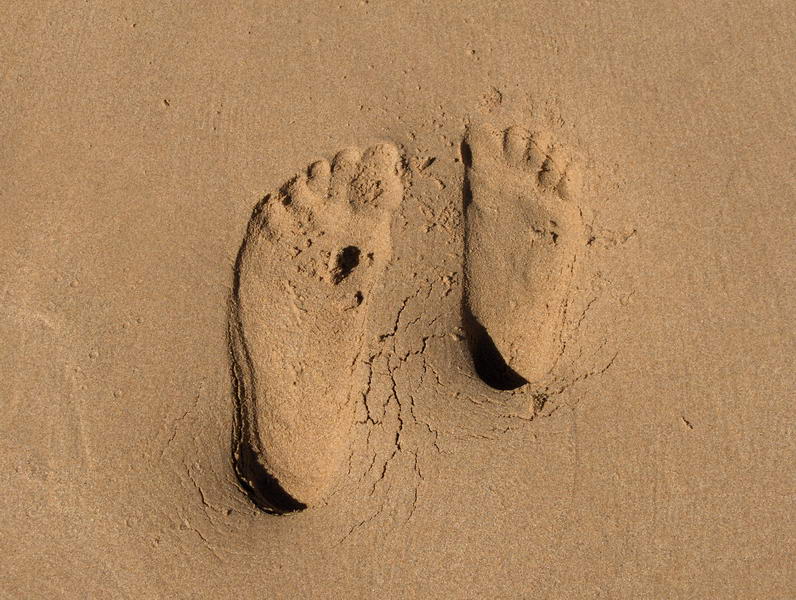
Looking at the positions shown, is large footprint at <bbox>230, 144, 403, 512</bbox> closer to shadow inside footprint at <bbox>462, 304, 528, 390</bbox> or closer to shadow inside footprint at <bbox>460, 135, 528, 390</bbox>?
shadow inside footprint at <bbox>460, 135, 528, 390</bbox>

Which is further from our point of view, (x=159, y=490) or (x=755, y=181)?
(x=755, y=181)

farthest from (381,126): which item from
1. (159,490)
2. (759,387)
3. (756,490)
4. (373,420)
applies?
(756,490)

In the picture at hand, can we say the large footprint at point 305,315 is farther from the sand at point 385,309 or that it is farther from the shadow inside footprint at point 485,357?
the shadow inside footprint at point 485,357

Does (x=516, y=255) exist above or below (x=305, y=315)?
above

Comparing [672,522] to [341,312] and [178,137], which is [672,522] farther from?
[178,137]

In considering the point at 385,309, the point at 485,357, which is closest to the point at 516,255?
the point at 485,357

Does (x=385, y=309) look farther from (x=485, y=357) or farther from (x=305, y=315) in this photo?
(x=485, y=357)
